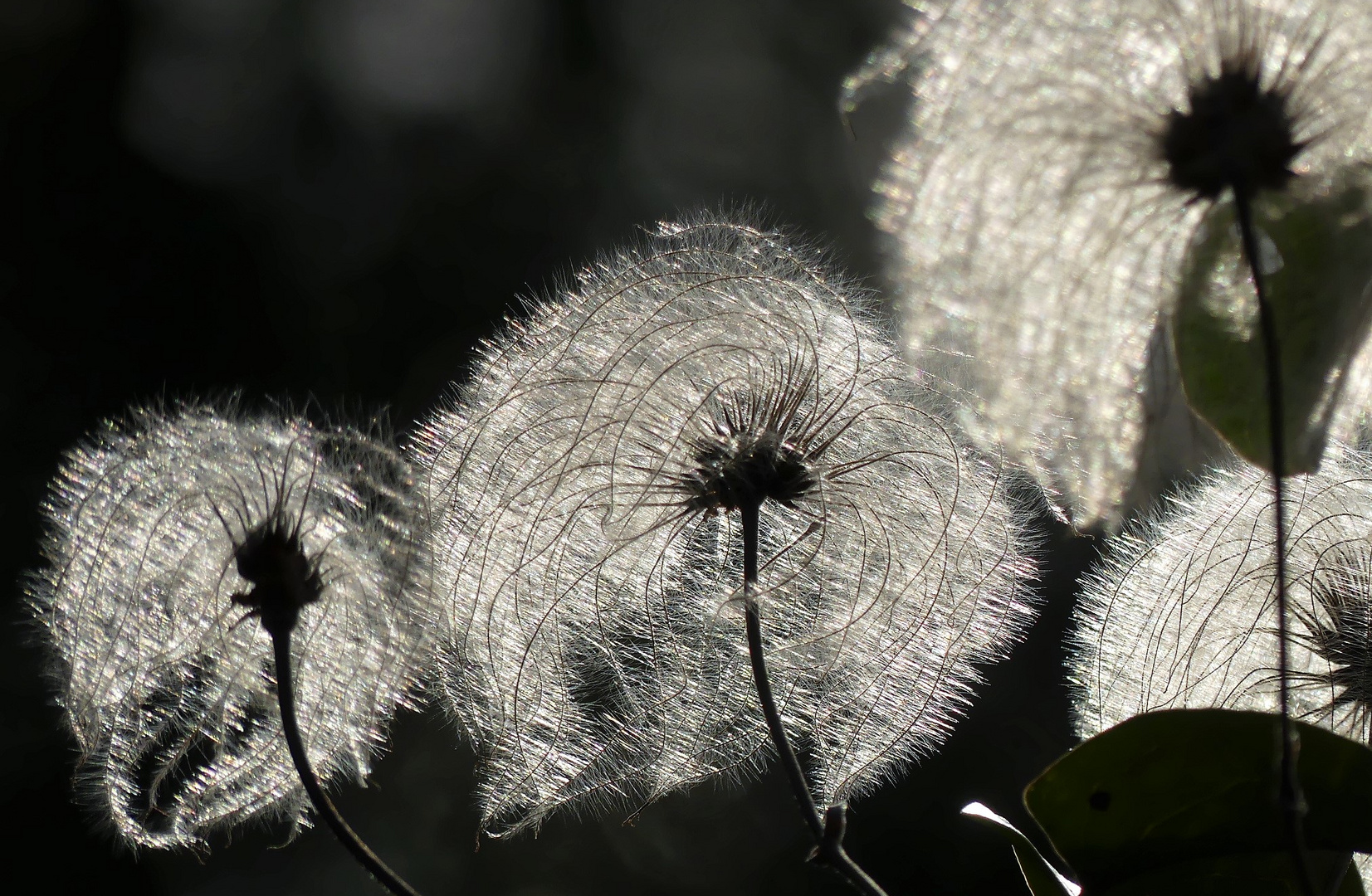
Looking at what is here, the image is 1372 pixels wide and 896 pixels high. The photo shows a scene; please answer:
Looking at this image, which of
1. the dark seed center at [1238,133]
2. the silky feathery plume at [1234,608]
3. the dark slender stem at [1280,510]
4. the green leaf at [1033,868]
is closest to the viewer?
the dark slender stem at [1280,510]

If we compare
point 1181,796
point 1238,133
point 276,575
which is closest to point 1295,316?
point 1238,133

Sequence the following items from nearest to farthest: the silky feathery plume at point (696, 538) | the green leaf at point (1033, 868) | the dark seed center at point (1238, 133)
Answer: the dark seed center at point (1238, 133), the green leaf at point (1033, 868), the silky feathery plume at point (696, 538)

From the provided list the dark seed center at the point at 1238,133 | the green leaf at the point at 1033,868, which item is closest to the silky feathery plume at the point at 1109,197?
the dark seed center at the point at 1238,133

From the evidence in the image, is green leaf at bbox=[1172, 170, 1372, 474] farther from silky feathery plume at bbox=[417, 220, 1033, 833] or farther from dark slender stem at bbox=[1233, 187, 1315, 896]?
silky feathery plume at bbox=[417, 220, 1033, 833]

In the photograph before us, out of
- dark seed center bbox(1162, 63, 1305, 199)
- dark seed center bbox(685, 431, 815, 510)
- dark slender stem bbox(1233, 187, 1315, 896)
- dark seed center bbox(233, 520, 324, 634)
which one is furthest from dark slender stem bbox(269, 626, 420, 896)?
dark seed center bbox(1162, 63, 1305, 199)

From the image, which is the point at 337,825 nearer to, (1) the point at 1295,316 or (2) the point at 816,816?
(2) the point at 816,816

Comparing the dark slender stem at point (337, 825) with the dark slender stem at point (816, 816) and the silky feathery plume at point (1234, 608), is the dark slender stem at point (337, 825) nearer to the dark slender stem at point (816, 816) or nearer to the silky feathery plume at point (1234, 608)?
the dark slender stem at point (816, 816)
